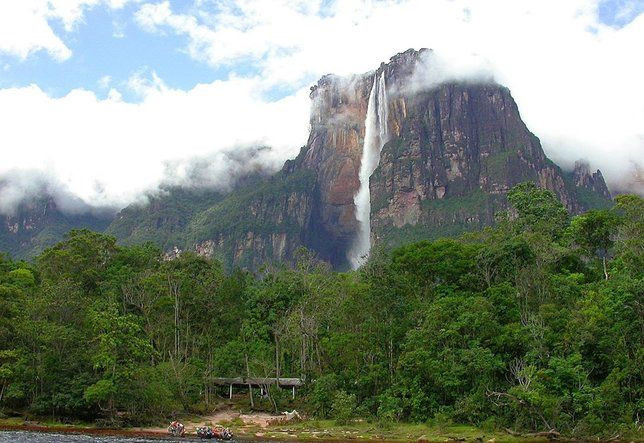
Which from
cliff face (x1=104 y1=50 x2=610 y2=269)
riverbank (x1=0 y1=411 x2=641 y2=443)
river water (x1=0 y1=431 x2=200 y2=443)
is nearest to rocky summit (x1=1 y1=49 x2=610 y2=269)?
cliff face (x1=104 y1=50 x2=610 y2=269)

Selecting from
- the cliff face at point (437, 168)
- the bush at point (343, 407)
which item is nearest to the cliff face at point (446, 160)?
the cliff face at point (437, 168)

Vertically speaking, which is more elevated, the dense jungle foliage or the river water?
the dense jungle foliage

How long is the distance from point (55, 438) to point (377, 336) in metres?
23.5

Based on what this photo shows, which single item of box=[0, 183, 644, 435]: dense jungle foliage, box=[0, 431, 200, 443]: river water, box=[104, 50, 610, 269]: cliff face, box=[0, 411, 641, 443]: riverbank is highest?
box=[104, 50, 610, 269]: cliff face

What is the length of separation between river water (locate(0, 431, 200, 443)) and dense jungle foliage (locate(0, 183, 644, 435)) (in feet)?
14.3

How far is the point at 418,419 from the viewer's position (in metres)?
45.0

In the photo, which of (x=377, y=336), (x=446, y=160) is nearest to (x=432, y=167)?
(x=446, y=160)

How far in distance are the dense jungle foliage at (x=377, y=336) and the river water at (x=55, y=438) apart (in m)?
4.35

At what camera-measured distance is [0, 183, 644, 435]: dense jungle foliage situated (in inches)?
1657

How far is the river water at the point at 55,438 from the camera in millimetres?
35475

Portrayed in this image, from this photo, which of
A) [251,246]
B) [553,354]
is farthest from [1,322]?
[251,246]

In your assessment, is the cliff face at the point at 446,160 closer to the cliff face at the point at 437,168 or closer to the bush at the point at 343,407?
the cliff face at the point at 437,168

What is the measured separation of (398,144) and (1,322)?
14940 cm

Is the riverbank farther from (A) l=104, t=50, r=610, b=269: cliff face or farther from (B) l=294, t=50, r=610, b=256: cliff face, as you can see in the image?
(B) l=294, t=50, r=610, b=256: cliff face
